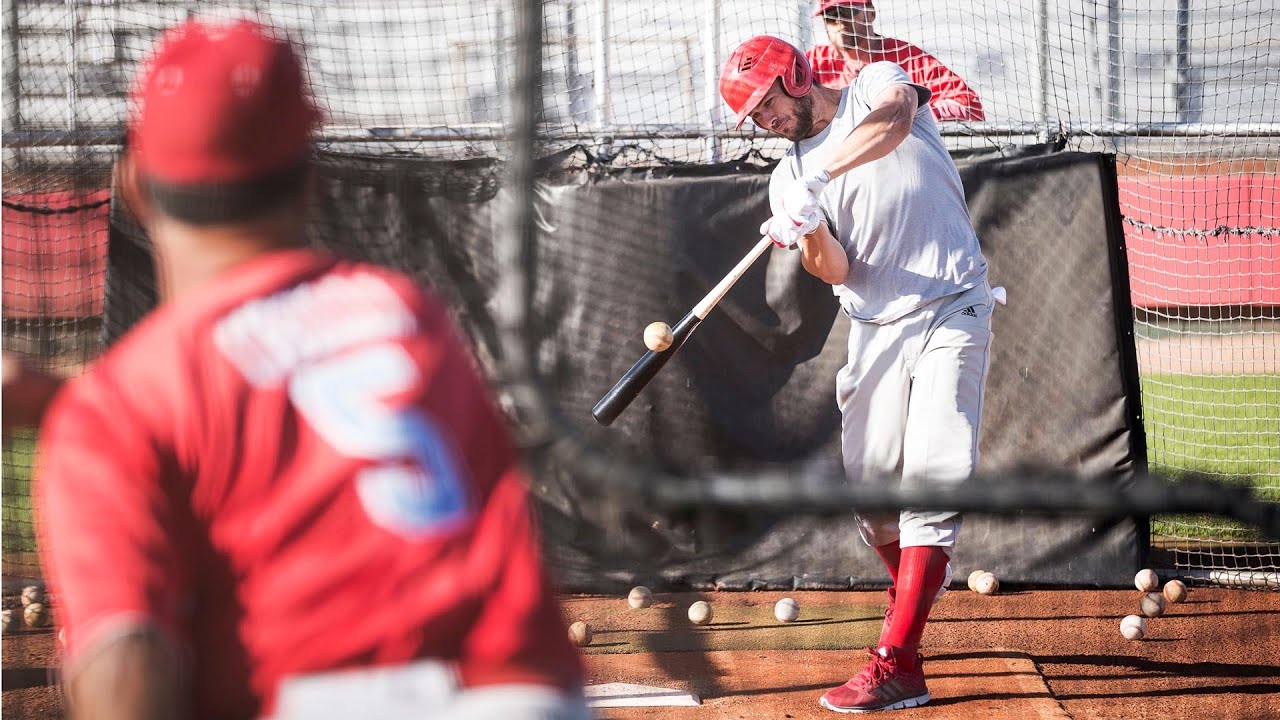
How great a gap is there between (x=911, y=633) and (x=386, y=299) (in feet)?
8.92

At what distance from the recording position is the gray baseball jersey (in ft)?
11.6

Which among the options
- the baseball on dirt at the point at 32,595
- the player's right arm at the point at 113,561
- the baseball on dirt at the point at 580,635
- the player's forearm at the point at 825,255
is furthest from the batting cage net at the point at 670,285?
the player's right arm at the point at 113,561

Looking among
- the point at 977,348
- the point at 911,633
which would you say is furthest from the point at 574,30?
the point at 911,633

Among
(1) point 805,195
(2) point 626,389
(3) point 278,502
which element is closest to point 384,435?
(3) point 278,502

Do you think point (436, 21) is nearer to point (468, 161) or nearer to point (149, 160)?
point (468, 161)

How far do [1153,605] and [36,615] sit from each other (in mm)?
4296

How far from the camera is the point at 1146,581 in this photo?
15.1ft

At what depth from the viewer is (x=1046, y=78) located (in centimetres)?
535

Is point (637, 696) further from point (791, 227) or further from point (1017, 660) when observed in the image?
point (791, 227)

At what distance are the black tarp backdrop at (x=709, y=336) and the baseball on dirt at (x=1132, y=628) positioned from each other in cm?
61

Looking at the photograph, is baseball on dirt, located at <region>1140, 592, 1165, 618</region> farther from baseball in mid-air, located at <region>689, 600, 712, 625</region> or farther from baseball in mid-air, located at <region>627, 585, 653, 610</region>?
baseball in mid-air, located at <region>627, 585, 653, 610</region>

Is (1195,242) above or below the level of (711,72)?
below

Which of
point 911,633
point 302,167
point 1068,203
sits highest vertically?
point 302,167

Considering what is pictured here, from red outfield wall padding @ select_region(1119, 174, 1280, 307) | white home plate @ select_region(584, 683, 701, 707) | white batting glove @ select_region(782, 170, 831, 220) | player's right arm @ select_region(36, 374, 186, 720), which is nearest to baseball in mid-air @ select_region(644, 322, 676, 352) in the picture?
white batting glove @ select_region(782, 170, 831, 220)
